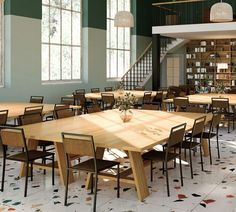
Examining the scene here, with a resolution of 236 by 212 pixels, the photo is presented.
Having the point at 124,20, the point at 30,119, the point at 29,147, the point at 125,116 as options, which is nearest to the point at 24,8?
the point at 124,20

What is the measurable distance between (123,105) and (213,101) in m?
3.32

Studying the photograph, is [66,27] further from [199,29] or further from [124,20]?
Result: [124,20]

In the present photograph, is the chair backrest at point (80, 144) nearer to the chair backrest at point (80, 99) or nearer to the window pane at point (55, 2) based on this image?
the chair backrest at point (80, 99)

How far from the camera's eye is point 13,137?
425cm

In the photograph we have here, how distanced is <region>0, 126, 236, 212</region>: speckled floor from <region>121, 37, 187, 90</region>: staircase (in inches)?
373

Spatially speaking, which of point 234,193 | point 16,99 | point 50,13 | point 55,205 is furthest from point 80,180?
point 50,13

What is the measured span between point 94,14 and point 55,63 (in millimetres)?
2244

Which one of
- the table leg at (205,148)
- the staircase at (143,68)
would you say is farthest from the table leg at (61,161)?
the staircase at (143,68)

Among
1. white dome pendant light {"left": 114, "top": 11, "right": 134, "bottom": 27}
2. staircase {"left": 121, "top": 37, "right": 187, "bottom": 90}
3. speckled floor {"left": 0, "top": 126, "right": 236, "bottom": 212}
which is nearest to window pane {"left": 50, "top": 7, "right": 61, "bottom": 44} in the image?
staircase {"left": 121, "top": 37, "right": 187, "bottom": 90}

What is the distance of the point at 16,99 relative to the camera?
1029cm

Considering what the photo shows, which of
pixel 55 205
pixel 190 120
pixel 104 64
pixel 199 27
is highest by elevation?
pixel 199 27

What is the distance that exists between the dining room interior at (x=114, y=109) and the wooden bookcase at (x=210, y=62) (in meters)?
0.04

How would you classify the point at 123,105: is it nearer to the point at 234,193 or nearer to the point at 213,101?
the point at 234,193

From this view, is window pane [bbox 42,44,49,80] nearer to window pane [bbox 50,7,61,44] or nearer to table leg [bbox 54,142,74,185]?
window pane [bbox 50,7,61,44]
